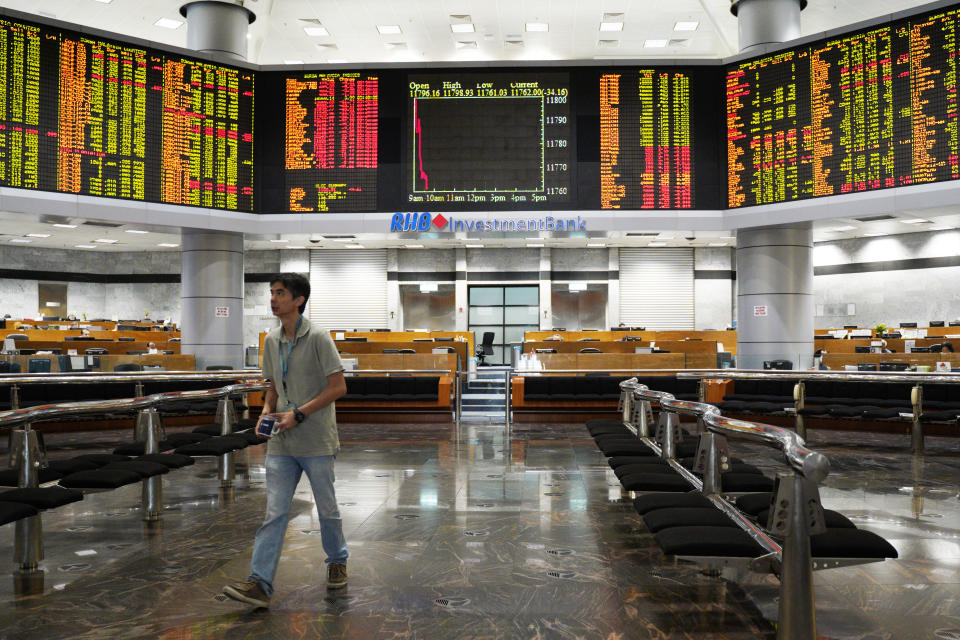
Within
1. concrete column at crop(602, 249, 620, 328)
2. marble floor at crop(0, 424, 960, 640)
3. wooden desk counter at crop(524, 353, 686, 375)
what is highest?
concrete column at crop(602, 249, 620, 328)

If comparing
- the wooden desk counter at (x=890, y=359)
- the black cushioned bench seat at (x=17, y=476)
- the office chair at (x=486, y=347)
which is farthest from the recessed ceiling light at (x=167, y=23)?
the black cushioned bench seat at (x=17, y=476)

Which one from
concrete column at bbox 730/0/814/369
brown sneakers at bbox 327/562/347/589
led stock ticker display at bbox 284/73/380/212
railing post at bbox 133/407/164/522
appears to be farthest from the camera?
led stock ticker display at bbox 284/73/380/212

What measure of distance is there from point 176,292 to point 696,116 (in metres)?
19.7

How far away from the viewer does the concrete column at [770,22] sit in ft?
39.5

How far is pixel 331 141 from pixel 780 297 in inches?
292

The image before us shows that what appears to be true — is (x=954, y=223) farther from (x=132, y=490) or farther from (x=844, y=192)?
(x=132, y=490)

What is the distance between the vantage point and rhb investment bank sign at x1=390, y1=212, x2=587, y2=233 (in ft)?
39.0

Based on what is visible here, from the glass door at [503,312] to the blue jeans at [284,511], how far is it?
66.7 ft

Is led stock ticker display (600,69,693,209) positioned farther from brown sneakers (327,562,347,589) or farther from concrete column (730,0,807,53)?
brown sneakers (327,562,347,589)

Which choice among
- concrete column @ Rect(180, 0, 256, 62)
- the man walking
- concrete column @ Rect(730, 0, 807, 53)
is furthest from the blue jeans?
concrete column @ Rect(730, 0, 807, 53)

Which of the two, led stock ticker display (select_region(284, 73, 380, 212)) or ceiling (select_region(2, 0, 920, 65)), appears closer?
led stock ticker display (select_region(284, 73, 380, 212))

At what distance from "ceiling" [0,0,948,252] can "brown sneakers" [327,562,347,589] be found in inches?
460

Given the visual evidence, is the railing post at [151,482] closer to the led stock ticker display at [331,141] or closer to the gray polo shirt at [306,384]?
the gray polo shirt at [306,384]

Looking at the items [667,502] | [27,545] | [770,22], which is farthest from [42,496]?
[770,22]
